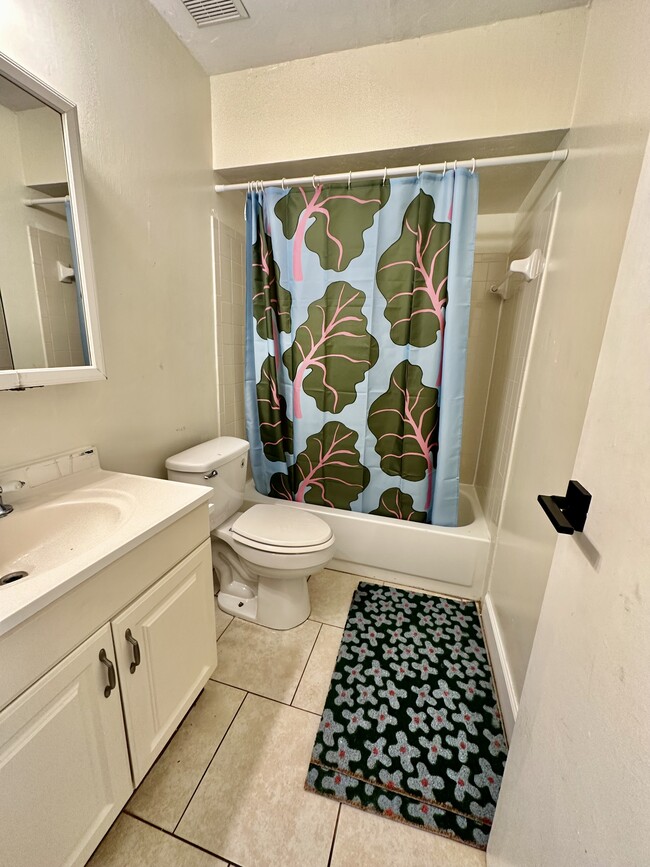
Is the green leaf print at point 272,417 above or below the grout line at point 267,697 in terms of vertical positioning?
above

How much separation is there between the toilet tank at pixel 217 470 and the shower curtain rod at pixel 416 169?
4.00ft

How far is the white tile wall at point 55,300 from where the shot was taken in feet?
2.98

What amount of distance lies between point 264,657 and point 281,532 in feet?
1.61

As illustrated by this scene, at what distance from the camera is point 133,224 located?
1207 mm

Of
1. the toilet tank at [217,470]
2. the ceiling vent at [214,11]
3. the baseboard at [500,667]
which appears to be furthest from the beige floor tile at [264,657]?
the ceiling vent at [214,11]

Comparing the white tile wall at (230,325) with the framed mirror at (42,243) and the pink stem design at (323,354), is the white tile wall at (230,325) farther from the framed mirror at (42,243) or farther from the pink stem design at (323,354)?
the framed mirror at (42,243)

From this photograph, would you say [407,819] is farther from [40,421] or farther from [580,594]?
[40,421]

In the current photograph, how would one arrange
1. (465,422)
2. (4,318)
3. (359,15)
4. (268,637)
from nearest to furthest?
(4,318) < (359,15) < (268,637) < (465,422)

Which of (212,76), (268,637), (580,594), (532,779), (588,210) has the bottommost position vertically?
(268,637)

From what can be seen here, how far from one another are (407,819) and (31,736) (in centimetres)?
94

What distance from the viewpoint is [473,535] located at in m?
1.64

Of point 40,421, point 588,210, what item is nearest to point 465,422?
point 588,210

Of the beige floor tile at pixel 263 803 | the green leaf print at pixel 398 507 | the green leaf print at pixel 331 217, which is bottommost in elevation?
the beige floor tile at pixel 263 803

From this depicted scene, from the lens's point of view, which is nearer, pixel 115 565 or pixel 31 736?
pixel 31 736
